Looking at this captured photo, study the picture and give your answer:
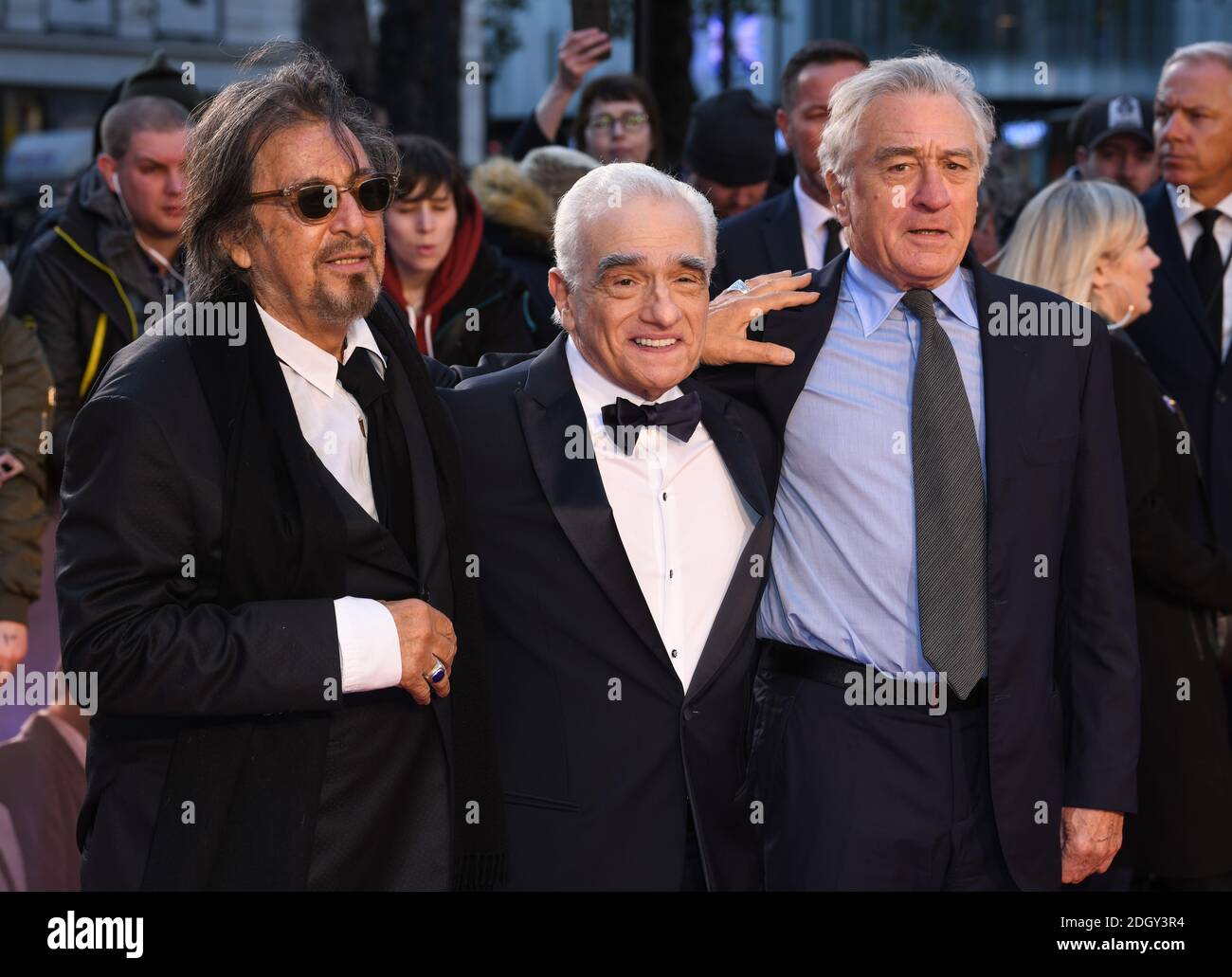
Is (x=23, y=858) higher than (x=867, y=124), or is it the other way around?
(x=867, y=124)

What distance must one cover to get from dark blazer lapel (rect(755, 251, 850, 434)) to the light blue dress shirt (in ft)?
0.10

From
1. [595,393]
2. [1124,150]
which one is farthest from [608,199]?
[1124,150]

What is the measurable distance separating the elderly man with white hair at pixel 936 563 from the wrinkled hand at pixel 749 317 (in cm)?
1

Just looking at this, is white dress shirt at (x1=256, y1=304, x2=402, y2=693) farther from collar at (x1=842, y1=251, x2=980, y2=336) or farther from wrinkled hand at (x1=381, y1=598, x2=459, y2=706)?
collar at (x1=842, y1=251, x2=980, y2=336)

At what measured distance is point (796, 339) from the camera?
380 centimetres

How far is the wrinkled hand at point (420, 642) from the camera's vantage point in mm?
2969

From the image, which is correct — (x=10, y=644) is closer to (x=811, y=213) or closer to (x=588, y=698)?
(x=588, y=698)

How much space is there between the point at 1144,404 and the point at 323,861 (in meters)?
2.55

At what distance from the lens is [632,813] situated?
130 inches

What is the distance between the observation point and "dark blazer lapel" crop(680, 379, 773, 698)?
3400mm

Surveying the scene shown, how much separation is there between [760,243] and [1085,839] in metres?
2.44

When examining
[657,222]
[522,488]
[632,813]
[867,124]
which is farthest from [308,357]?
[867,124]

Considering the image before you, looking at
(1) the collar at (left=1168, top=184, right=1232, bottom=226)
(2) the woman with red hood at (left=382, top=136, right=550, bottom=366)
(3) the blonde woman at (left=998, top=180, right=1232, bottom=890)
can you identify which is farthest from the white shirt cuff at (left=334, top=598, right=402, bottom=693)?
(1) the collar at (left=1168, top=184, right=1232, bottom=226)

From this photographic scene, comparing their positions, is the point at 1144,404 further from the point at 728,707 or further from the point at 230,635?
the point at 230,635
